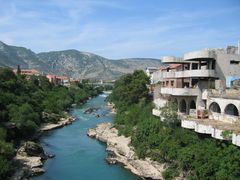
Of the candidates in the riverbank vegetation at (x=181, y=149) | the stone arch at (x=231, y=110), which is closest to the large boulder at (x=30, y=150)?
the riverbank vegetation at (x=181, y=149)

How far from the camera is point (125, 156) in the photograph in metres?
30.0

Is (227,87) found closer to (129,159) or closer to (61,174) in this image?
(129,159)

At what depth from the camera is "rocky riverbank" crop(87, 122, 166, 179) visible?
990 inches

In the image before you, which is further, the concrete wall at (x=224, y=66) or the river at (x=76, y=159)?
the concrete wall at (x=224, y=66)

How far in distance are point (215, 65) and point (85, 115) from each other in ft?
120

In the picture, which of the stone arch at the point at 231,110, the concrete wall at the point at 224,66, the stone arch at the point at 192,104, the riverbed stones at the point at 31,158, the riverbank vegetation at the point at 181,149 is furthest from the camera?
the stone arch at the point at 192,104

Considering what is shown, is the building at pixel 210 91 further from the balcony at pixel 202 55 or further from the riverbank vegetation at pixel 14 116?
the riverbank vegetation at pixel 14 116

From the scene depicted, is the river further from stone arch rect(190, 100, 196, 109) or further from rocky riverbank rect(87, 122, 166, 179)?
stone arch rect(190, 100, 196, 109)

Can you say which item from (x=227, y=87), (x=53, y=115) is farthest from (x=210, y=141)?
(x=53, y=115)

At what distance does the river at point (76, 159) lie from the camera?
1037 inches

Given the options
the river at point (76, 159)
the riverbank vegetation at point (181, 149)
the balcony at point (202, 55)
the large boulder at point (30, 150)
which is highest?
the balcony at point (202, 55)

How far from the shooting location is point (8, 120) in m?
36.2

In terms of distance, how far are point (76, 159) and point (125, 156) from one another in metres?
4.35

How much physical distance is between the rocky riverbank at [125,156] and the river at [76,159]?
62 cm
